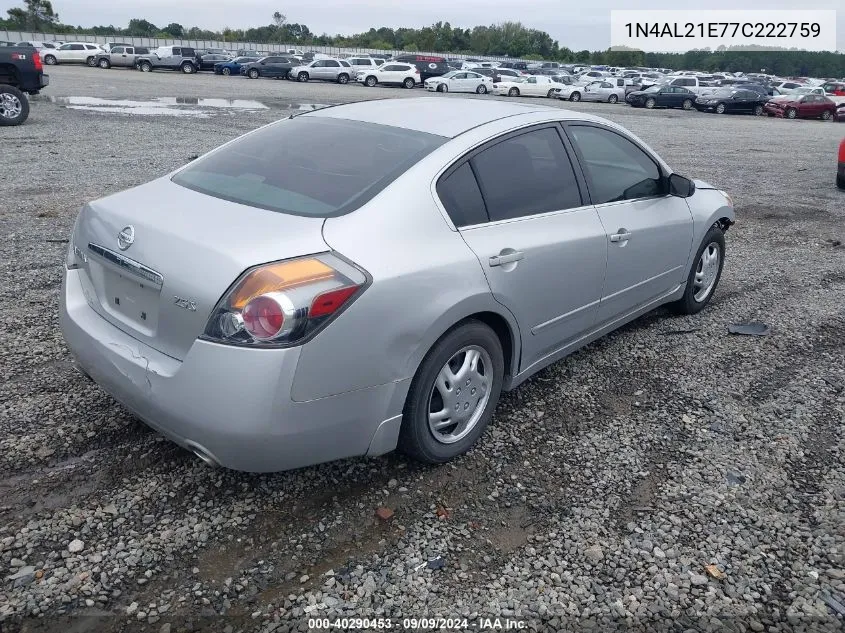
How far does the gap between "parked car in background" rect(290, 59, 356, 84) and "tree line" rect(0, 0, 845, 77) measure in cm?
6361

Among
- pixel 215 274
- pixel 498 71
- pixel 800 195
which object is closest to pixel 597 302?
pixel 215 274

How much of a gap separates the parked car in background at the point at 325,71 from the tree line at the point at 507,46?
2504 inches

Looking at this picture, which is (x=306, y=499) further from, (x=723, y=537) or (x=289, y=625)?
(x=723, y=537)

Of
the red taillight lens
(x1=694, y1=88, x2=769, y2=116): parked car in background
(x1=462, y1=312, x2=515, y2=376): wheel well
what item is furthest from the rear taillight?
(x1=694, y1=88, x2=769, y2=116): parked car in background

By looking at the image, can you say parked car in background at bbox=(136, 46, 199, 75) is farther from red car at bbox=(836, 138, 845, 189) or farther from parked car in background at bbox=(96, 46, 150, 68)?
red car at bbox=(836, 138, 845, 189)

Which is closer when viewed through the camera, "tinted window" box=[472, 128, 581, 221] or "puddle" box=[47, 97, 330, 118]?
"tinted window" box=[472, 128, 581, 221]

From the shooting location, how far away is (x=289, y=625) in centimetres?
253

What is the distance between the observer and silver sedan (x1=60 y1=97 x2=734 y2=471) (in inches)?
107

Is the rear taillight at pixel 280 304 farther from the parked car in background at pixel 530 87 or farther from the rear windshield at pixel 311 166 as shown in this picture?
the parked car in background at pixel 530 87

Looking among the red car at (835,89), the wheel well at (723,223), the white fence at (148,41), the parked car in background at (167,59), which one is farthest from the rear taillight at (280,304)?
the white fence at (148,41)

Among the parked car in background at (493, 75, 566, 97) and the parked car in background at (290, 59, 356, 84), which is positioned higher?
the parked car in background at (290, 59, 356, 84)

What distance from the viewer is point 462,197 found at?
3432 millimetres

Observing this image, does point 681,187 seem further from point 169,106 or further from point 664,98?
point 664,98

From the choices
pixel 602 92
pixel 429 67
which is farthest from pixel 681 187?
pixel 429 67
